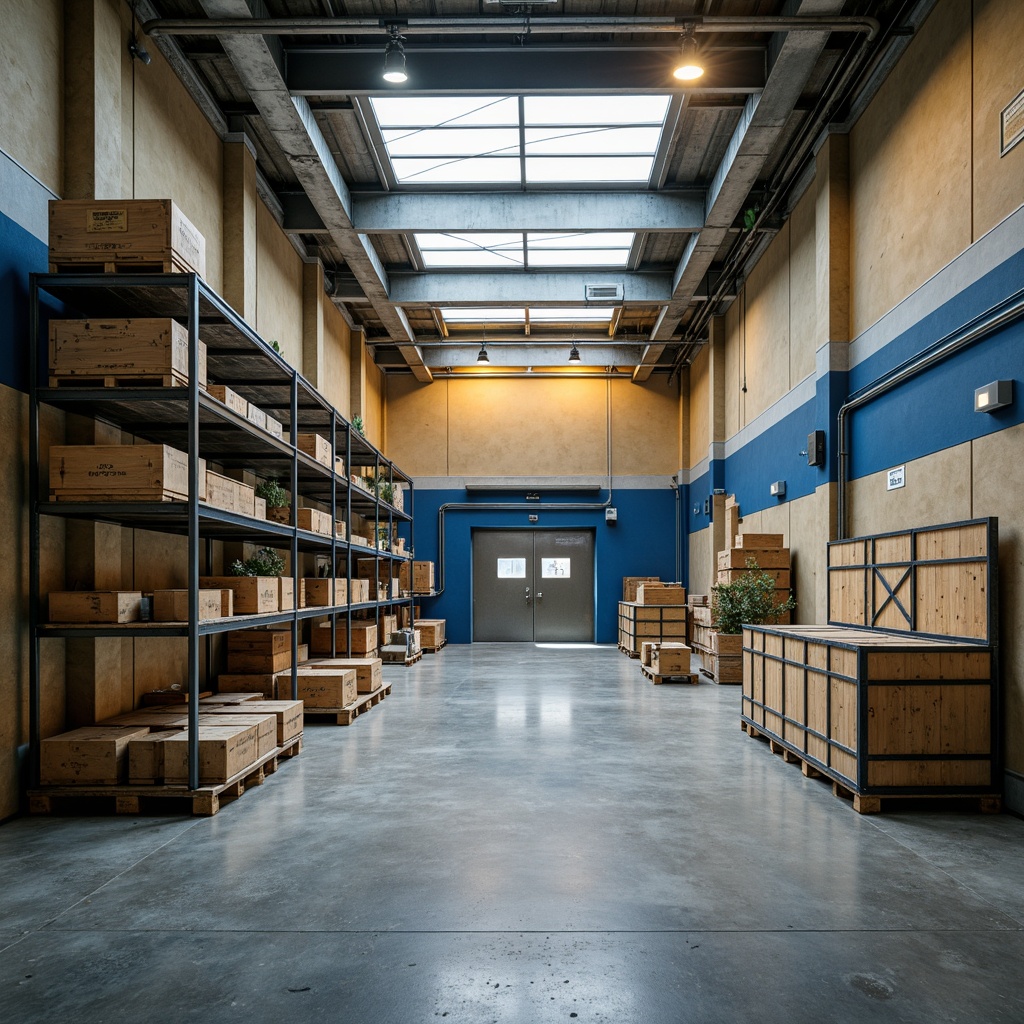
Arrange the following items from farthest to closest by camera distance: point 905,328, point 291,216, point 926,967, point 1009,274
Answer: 1. point 291,216
2. point 905,328
3. point 1009,274
4. point 926,967

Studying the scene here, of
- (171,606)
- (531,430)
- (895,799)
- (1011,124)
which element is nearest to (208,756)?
(171,606)

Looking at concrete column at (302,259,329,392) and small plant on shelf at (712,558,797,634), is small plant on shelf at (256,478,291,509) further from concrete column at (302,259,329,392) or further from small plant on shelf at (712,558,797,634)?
small plant on shelf at (712,558,797,634)

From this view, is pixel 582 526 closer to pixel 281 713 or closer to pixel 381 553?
pixel 381 553

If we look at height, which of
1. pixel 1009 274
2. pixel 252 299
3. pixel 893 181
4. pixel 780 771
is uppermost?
pixel 893 181

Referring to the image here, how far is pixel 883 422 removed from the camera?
27.9 feet

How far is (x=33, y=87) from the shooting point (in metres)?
5.93

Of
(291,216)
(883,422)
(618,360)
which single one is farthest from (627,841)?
(618,360)

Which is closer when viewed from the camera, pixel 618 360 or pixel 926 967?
pixel 926 967

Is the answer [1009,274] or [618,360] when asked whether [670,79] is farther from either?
[618,360]

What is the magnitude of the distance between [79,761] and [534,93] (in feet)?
24.8

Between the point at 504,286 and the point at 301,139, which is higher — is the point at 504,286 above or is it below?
above

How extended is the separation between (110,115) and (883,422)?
8.03 meters

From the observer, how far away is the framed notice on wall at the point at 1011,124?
5.98 m

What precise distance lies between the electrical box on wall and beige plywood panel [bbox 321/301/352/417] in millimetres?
8492
